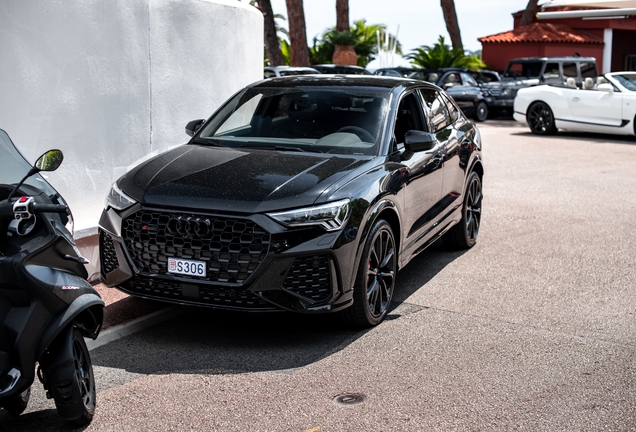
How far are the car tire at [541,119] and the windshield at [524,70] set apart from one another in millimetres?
4717

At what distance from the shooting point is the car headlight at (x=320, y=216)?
5.26 m

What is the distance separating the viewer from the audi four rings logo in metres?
5.28

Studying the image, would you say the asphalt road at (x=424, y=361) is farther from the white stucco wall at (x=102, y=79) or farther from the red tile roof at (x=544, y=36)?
the red tile roof at (x=544, y=36)

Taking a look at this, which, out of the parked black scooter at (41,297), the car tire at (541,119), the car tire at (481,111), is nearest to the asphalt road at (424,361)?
the parked black scooter at (41,297)

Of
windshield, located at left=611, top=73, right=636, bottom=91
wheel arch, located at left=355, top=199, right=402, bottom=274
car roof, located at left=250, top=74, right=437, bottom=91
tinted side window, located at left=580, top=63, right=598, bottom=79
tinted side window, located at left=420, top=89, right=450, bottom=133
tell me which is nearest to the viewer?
wheel arch, located at left=355, top=199, right=402, bottom=274

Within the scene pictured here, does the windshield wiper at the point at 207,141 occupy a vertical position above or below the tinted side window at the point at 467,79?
above

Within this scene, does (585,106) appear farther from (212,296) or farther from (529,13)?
(529,13)

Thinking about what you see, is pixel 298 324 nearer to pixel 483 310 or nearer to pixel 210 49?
pixel 483 310

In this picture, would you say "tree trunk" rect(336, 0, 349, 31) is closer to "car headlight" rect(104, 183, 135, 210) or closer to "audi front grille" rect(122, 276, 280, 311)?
"car headlight" rect(104, 183, 135, 210)

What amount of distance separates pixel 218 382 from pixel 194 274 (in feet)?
2.48

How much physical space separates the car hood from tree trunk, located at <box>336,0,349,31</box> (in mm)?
31664

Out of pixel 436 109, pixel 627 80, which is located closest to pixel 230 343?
pixel 436 109

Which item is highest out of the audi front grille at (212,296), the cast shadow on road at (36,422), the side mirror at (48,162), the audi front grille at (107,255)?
the side mirror at (48,162)

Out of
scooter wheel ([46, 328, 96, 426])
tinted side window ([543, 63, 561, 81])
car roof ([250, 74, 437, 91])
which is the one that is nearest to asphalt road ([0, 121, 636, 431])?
scooter wheel ([46, 328, 96, 426])
